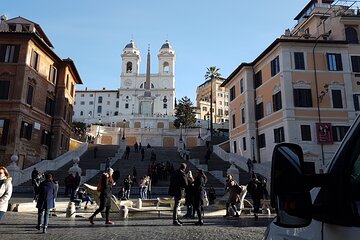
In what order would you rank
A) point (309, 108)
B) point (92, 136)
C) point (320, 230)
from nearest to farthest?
point (320, 230)
point (309, 108)
point (92, 136)

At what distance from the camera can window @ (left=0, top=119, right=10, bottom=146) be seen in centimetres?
2962

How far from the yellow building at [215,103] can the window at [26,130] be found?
75.7 m

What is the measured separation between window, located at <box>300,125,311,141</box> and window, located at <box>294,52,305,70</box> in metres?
5.66

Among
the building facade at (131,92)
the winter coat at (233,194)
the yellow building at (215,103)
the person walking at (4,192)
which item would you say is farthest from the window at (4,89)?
the yellow building at (215,103)

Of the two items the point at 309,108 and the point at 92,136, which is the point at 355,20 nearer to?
the point at 309,108

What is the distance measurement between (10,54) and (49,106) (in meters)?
7.09

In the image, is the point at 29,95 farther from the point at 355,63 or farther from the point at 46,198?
the point at 355,63

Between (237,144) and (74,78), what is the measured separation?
23847mm

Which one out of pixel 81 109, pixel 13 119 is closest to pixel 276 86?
pixel 13 119

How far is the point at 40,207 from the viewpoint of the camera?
29.4 feet

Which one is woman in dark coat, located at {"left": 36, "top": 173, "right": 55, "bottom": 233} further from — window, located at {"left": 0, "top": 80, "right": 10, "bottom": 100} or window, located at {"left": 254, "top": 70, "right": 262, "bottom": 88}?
window, located at {"left": 254, "top": 70, "right": 262, "bottom": 88}

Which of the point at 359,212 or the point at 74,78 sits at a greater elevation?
the point at 74,78

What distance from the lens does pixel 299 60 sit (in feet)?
101

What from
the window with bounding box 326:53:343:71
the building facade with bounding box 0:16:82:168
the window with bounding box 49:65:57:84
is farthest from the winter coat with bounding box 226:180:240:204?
the window with bounding box 49:65:57:84
